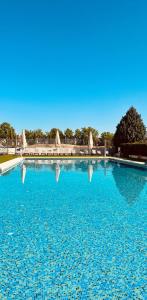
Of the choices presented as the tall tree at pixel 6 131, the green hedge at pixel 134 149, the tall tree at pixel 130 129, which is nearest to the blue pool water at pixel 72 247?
the green hedge at pixel 134 149

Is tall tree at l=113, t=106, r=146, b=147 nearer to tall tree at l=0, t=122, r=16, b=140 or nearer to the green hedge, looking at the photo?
the green hedge

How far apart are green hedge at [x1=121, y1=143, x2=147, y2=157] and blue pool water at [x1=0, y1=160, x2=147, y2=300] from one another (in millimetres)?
15656

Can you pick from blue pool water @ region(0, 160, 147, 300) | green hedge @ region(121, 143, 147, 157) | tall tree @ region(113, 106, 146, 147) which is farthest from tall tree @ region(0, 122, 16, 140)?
blue pool water @ region(0, 160, 147, 300)

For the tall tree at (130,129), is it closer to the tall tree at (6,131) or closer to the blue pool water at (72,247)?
the blue pool water at (72,247)

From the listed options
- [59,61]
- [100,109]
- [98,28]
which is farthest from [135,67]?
[100,109]

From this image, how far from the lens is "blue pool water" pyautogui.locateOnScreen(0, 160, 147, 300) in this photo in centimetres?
325

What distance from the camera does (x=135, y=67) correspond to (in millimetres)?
21672

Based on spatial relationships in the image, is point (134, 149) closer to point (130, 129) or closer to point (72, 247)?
point (130, 129)

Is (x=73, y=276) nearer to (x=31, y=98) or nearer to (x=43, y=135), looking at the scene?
(x=31, y=98)

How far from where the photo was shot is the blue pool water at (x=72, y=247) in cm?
325

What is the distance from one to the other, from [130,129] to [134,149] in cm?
880

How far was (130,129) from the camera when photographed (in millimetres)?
34906

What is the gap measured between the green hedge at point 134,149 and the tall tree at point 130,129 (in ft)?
15.5

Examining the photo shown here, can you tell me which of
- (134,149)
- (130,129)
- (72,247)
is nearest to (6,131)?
(130,129)
